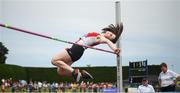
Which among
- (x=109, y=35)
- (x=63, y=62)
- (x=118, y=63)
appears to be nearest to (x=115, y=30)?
(x=109, y=35)

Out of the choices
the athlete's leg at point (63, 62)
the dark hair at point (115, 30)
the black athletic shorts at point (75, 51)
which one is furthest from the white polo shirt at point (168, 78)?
the athlete's leg at point (63, 62)

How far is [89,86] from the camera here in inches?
399

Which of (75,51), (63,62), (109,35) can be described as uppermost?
(109,35)

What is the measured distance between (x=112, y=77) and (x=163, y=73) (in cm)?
654

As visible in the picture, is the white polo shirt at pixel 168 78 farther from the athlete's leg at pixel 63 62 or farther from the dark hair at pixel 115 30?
A: the athlete's leg at pixel 63 62

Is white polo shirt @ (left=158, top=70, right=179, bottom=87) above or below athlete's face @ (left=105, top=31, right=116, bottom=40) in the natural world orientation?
below

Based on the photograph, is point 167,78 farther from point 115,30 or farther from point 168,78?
point 115,30

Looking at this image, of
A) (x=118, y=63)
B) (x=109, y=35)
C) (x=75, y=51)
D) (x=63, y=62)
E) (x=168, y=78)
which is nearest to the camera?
(x=63, y=62)

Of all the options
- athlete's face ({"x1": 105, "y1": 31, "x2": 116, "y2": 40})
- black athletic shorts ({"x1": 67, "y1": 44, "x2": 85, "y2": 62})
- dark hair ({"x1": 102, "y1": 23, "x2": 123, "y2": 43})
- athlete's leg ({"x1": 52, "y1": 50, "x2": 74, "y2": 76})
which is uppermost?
dark hair ({"x1": 102, "y1": 23, "x2": 123, "y2": 43})

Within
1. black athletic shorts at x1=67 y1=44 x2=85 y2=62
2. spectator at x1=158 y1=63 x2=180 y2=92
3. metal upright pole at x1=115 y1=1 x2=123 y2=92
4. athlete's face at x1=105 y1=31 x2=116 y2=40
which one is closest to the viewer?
black athletic shorts at x1=67 y1=44 x2=85 y2=62

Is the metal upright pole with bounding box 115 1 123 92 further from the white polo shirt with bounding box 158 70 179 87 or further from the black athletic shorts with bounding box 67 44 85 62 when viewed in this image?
the black athletic shorts with bounding box 67 44 85 62

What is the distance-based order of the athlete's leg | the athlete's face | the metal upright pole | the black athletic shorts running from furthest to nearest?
the metal upright pole < the athlete's face < the black athletic shorts < the athlete's leg

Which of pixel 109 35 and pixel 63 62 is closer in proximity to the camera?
pixel 63 62

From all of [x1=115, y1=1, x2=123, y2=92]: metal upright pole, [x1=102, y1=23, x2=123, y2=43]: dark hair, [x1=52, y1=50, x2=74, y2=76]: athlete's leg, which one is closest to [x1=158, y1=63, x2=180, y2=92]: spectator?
[x1=115, y1=1, x2=123, y2=92]: metal upright pole
